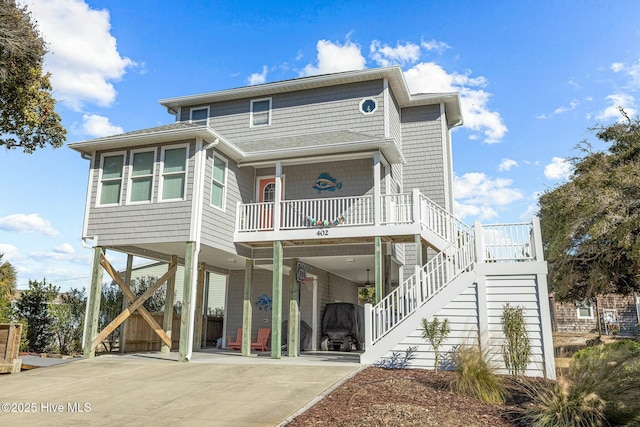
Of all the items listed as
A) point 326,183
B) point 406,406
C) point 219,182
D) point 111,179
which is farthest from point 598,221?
point 111,179

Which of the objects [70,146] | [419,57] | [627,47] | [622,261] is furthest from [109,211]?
[622,261]

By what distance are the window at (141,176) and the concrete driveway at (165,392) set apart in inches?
162

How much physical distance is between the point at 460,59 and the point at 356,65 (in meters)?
3.56

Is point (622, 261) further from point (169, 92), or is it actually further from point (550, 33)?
point (169, 92)

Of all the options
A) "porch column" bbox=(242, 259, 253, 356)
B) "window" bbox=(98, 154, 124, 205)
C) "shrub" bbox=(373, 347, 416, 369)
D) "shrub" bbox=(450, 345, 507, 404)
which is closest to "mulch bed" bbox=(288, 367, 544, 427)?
"shrub" bbox=(450, 345, 507, 404)

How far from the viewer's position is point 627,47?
11820mm

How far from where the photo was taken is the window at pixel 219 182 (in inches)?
490

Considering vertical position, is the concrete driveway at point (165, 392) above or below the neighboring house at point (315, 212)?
below

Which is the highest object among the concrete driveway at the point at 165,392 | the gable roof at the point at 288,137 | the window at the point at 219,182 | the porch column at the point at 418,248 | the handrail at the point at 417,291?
the gable roof at the point at 288,137

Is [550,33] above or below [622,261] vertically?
above

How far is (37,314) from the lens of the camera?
13.7 metres

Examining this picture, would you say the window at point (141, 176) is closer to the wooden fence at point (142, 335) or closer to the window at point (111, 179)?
the window at point (111, 179)

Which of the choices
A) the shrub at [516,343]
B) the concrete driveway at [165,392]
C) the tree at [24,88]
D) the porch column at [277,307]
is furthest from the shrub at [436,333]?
the tree at [24,88]

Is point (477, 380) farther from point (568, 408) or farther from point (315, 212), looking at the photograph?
point (315, 212)
